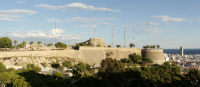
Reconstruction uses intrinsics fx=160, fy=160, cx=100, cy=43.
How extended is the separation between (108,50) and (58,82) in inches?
1510

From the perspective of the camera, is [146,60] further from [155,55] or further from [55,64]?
[55,64]

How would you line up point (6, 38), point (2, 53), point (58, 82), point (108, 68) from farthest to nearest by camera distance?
Result: point (6, 38) < point (2, 53) < point (108, 68) < point (58, 82)

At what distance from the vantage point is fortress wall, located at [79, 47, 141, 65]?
59138mm

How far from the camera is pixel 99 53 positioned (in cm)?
6141

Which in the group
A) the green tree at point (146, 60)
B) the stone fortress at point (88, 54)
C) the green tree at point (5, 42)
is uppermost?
the green tree at point (5, 42)

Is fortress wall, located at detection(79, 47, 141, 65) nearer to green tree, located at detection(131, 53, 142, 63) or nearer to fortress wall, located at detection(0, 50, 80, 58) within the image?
green tree, located at detection(131, 53, 142, 63)

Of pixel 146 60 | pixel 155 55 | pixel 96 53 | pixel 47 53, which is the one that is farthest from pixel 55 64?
pixel 155 55

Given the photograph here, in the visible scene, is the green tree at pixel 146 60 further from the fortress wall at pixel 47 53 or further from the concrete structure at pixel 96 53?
the fortress wall at pixel 47 53

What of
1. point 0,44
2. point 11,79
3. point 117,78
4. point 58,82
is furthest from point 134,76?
point 0,44

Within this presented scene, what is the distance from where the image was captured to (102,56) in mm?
61250

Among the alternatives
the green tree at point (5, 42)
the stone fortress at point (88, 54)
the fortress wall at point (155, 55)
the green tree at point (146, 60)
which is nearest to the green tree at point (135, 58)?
the green tree at point (146, 60)

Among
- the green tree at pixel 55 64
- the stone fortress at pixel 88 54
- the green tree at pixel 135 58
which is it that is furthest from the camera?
the green tree at pixel 135 58

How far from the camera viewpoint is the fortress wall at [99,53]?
59.1 meters

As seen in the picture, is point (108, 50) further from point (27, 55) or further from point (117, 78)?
point (117, 78)
